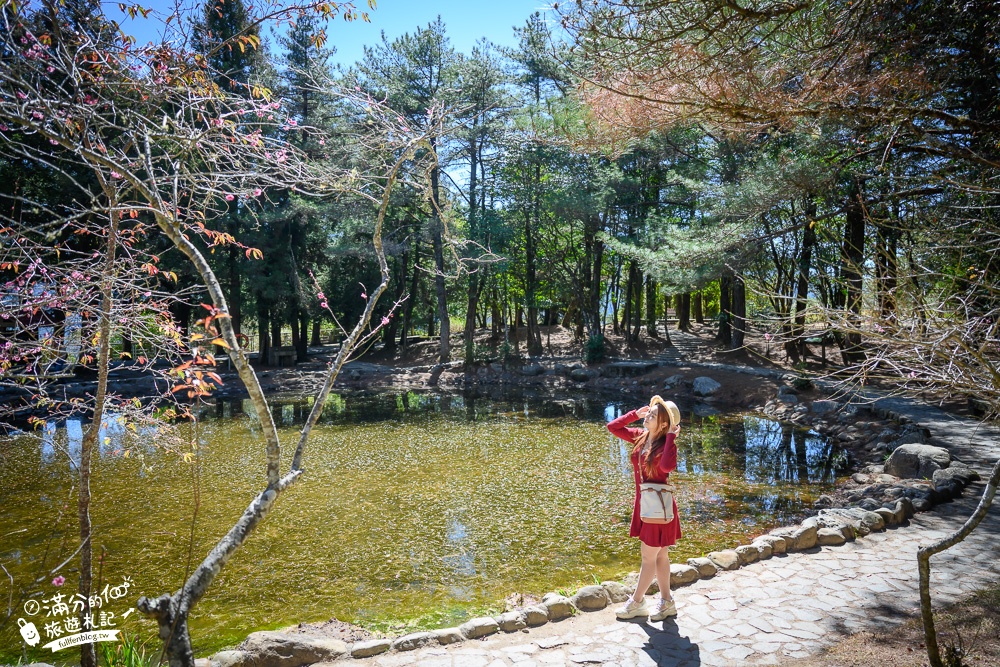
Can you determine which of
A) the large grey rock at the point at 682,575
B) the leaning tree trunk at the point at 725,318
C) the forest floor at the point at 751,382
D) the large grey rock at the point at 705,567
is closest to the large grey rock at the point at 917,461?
the forest floor at the point at 751,382

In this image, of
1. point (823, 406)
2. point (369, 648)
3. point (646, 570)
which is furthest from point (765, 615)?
point (823, 406)

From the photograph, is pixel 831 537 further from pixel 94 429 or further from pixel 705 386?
pixel 705 386

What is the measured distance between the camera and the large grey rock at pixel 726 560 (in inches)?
184

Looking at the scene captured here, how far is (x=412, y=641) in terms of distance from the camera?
379 cm

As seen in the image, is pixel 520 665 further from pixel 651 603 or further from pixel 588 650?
pixel 651 603

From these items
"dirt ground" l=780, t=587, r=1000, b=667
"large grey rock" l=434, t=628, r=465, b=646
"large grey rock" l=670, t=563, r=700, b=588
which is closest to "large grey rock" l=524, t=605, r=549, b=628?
"large grey rock" l=434, t=628, r=465, b=646

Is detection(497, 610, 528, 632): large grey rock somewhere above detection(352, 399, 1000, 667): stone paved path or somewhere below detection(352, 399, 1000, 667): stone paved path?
below

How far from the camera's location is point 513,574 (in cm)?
543

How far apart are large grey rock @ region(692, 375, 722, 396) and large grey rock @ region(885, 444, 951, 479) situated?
26.4 ft

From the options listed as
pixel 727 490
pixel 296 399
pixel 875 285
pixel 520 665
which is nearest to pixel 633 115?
pixel 875 285

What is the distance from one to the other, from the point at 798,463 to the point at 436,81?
56.3 feet

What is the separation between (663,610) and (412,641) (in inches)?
64.7

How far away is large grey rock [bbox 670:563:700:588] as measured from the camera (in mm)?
4418

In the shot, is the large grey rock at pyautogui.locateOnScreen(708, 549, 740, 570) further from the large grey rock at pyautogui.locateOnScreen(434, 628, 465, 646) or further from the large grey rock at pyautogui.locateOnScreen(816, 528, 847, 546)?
the large grey rock at pyautogui.locateOnScreen(434, 628, 465, 646)
